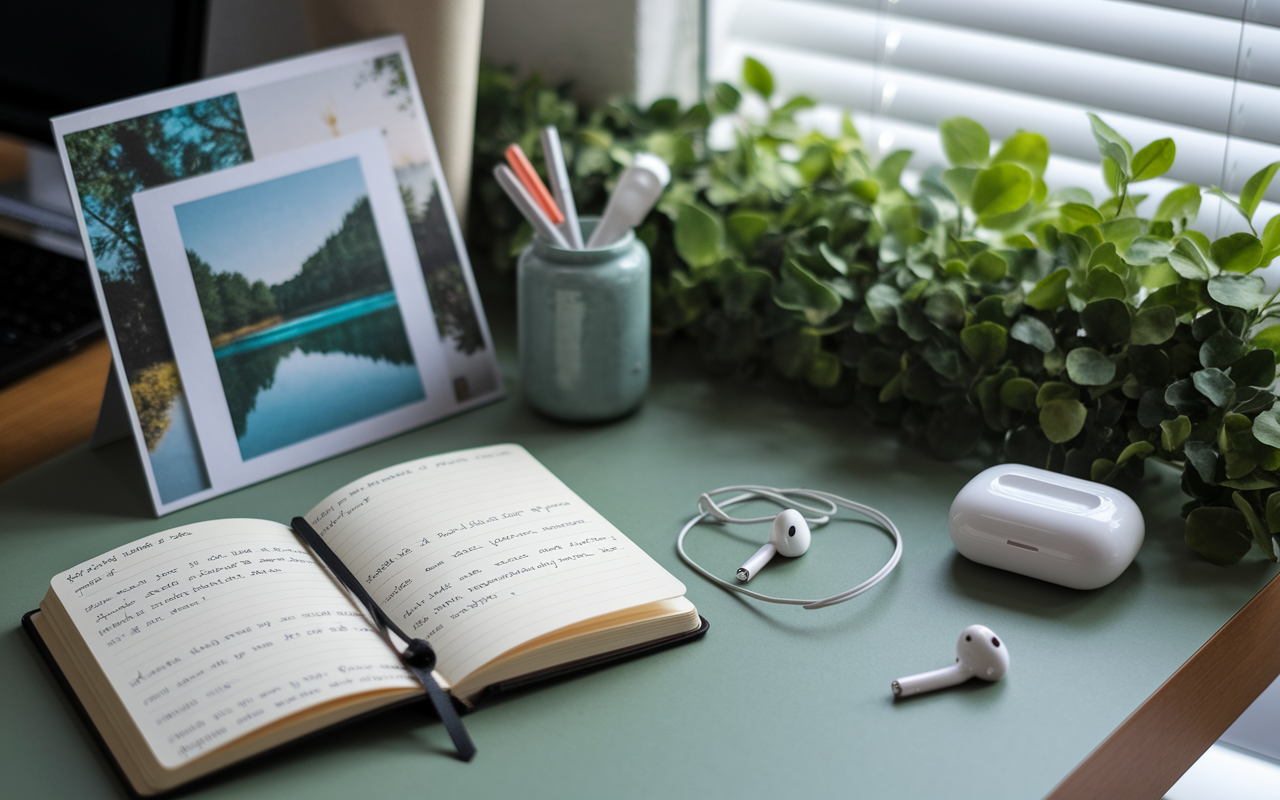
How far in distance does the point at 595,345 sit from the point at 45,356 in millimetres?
518

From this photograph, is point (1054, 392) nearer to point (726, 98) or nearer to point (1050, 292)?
point (1050, 292)

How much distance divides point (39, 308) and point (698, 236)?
0.65 metres

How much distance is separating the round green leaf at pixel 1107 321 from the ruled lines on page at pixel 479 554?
14.7 inches

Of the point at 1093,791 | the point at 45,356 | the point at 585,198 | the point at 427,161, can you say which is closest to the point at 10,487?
the point at 45,356

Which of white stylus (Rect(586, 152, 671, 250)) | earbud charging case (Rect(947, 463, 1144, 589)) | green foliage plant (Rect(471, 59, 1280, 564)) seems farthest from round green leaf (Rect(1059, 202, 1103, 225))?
white stylus (Rect(586, 152, 671, 250))

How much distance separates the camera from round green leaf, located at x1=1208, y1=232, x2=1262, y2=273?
0.72 metres

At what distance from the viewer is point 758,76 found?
1077 millimetres

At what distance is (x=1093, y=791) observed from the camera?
1.89 ft

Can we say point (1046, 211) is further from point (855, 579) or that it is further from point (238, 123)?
point (238, 123)

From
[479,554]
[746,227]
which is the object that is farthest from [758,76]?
[479,554]

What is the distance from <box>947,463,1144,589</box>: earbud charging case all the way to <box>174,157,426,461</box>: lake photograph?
486mm

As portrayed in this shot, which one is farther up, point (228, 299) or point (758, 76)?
point (758, 76)

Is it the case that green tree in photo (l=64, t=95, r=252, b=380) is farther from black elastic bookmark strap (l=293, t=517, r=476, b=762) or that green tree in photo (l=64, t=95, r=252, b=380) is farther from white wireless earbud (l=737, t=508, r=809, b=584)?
white wireless earbud (l=737, t=508, r=809, b=584)

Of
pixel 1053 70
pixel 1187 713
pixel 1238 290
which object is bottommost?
pixel 1187 713
